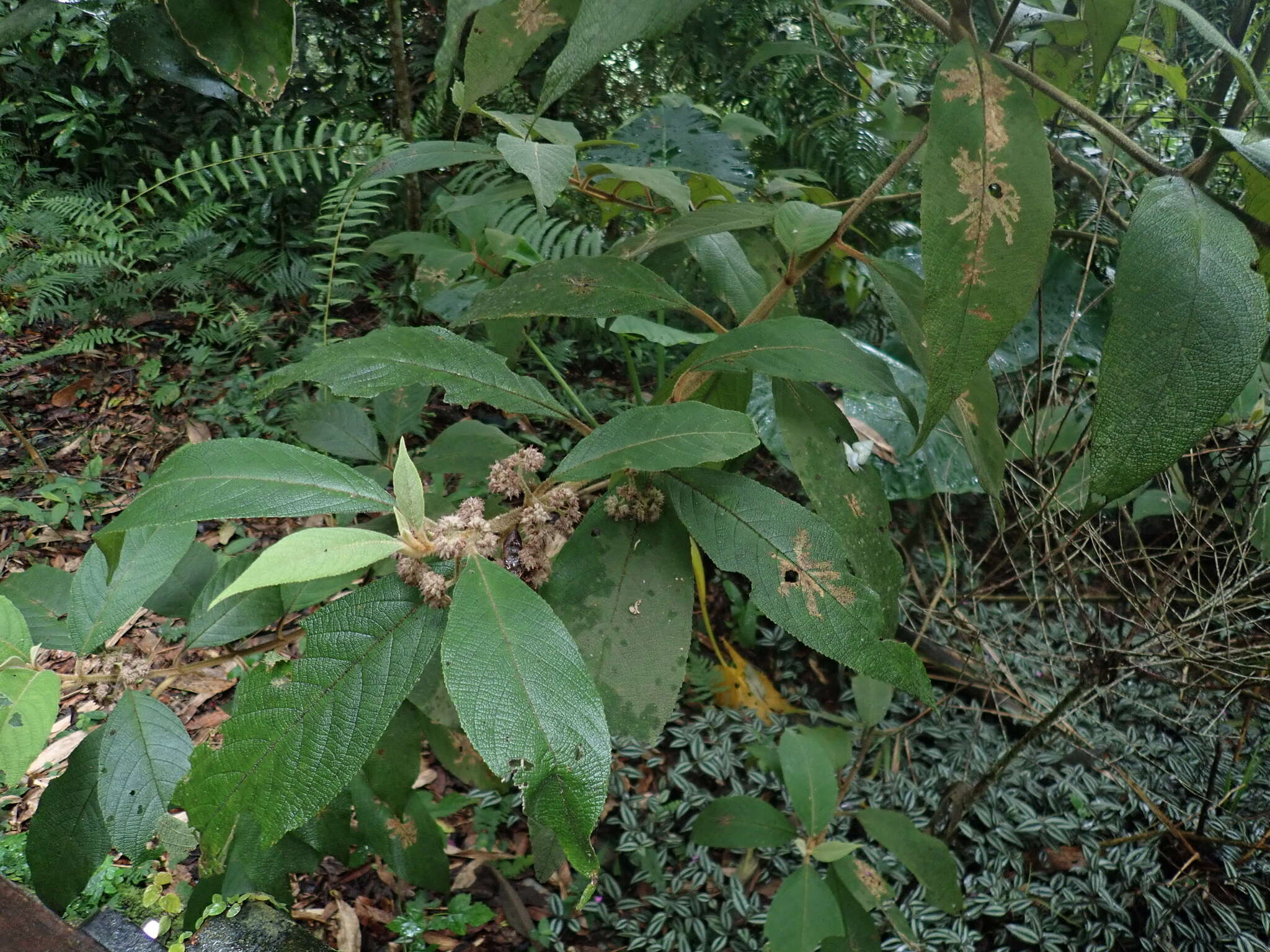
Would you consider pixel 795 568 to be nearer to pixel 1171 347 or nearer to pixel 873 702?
pixel 1171 347

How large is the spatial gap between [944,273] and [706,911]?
5.66 feet

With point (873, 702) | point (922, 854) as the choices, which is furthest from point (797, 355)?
point (873, 702)

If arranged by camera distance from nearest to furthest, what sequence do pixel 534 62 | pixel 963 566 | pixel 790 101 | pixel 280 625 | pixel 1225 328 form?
pixel 1225 328 → pixel 280 625 → pixel 963 566 → pixel 790 101 → pixel 534 62

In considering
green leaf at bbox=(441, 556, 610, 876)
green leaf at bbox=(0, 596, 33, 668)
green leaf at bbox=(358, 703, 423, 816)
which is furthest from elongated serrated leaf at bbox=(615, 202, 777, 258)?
green leaf at bbox=(0, 596, 33, 668)

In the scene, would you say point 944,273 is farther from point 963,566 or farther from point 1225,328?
point 963,566

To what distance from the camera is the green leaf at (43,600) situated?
82 cm

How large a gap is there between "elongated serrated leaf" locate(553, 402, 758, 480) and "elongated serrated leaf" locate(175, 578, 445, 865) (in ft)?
0.58

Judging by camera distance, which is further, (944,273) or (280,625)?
(280,625)

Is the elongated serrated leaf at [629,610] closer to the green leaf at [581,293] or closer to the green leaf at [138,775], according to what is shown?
the green leaf at [581,293]

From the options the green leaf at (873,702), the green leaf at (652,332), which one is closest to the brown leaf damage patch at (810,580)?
the green leaf at (652,332)

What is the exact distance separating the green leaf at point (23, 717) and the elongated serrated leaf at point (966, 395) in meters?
0.82

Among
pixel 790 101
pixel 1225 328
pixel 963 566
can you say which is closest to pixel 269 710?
pixel 1225 328

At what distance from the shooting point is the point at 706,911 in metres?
1.82

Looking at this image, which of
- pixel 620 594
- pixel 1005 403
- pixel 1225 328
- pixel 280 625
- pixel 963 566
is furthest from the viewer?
pixel 963 566
